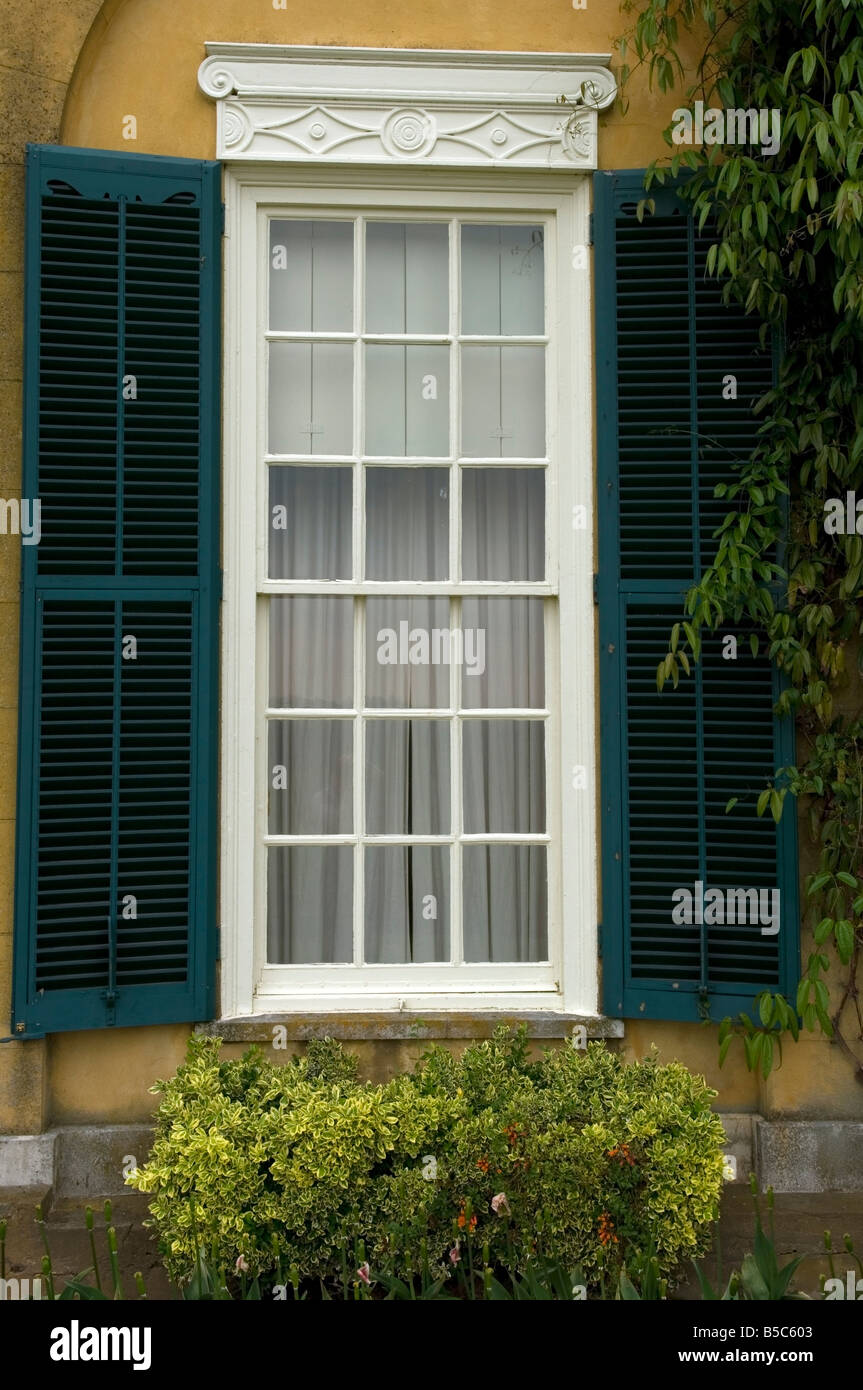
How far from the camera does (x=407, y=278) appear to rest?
4625mm

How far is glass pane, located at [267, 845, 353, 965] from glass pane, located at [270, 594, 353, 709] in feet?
1.89

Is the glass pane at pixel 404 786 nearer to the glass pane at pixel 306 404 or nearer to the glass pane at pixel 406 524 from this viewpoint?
the glass pane at pixel 406 524

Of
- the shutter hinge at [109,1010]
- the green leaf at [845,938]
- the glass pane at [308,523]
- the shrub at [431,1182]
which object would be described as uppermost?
the glass pane at [308,523]

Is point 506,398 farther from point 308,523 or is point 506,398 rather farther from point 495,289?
point 308,523

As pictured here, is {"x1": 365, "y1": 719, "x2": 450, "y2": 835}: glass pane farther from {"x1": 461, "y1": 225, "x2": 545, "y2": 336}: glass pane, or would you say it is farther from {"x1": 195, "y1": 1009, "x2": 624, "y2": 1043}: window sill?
{"x1": 461, "y1": 225, "x2": 545, "y2": 336}: glass pane

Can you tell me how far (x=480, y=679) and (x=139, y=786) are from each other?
4.40 ft

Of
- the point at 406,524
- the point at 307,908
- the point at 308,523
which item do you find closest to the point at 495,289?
the point at 406,524

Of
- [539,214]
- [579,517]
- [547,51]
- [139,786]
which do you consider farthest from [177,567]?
[547,51]

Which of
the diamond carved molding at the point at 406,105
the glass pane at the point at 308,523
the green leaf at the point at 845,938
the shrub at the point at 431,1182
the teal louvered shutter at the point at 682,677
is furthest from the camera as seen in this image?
the glass pane at the point at 308,523

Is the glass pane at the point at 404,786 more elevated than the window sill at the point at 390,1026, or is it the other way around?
the glass pane at the point at 404,786

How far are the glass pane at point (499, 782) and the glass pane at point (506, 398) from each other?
1085 millimetres

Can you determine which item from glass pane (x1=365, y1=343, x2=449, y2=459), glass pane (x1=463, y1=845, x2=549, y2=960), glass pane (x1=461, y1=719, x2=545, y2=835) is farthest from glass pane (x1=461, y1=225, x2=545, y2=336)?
glass pane (x1=463, y1=845, x2=549, y2=960)

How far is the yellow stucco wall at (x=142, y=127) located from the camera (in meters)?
4.32

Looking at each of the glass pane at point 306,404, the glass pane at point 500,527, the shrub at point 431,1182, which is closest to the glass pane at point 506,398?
the glass pane at point 500,527
